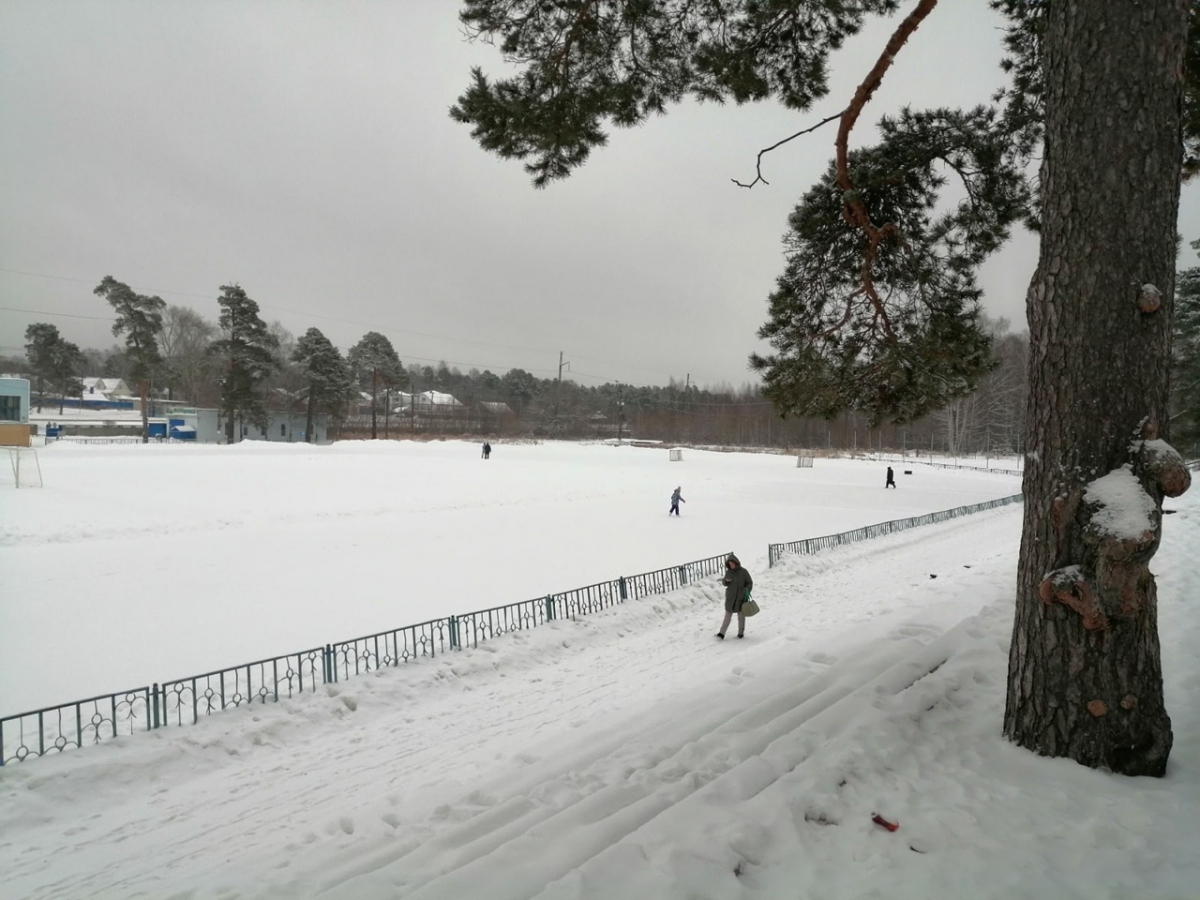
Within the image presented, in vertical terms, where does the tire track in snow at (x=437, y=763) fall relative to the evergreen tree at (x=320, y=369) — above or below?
below

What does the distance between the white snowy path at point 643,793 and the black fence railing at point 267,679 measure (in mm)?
321

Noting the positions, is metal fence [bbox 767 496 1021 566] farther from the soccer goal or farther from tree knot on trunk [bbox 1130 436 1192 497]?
the soccer goal

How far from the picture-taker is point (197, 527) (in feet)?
60.4

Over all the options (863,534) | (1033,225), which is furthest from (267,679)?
(863,534)

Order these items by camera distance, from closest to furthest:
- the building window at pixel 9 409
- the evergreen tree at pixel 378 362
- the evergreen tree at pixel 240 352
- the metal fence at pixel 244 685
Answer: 1. the metal fence at pixel 244 685
2. the building window at pixel 9 409
3. the evergreen tree at pixel 240 352
4. the evergreen tree at pixel 378 362

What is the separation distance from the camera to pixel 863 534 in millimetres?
20078

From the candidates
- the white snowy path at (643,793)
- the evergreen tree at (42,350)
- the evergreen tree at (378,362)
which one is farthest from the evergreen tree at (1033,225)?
the evergreen tree at (378,362)

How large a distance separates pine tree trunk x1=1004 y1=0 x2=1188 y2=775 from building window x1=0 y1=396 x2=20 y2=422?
137 feet

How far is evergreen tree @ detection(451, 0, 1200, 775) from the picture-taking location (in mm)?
3697

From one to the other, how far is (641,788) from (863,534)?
18200 millimetres

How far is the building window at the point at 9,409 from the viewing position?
30047mm

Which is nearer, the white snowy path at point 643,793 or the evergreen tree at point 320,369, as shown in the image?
the white snowy path at point 643,793

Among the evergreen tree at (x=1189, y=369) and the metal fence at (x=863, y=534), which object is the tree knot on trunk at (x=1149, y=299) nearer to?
the metal fence at (x=863, y=534)

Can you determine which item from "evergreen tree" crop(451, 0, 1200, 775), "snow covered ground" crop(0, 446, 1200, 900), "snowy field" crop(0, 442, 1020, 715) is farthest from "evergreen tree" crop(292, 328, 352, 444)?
"evergreen tree" crop(451, 0, 1200, 775)
